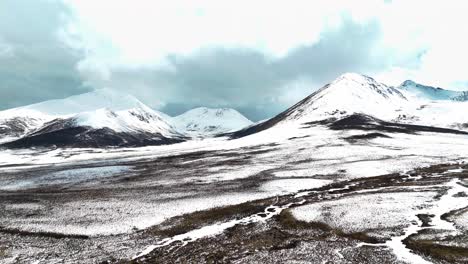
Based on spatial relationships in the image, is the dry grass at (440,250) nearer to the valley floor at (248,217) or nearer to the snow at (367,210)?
the valley floor at (248,217)

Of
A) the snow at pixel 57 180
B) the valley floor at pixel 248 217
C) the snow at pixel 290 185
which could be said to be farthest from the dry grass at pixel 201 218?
the snow at pixel 57 180

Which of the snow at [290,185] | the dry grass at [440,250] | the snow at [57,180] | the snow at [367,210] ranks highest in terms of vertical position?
the snow at [57,180]

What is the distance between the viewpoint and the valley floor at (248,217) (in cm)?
3394

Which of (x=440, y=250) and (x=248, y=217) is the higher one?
(x=248, y=217)

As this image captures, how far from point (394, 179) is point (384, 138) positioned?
98.0m

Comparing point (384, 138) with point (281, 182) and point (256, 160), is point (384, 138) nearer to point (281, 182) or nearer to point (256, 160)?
point (256, 160)

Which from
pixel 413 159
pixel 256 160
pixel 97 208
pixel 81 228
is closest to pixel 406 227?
pixel 81 228

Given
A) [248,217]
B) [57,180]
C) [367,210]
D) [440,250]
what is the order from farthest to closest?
1. [57,180]
2. [367,210]
3. [248,217]
4. [440,250]

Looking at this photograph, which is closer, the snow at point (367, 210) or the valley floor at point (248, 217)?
the valley floor at point (248, 217)

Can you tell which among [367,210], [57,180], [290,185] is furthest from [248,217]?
[57,180]

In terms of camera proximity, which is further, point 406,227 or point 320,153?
point 320,153

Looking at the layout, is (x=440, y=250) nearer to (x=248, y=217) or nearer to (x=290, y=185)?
(x=248, y=217)

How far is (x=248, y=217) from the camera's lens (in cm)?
4725

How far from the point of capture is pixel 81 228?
4475 cm
